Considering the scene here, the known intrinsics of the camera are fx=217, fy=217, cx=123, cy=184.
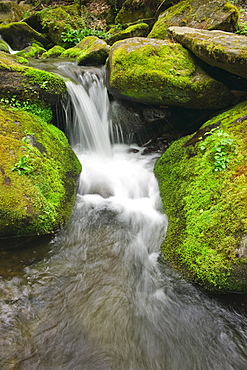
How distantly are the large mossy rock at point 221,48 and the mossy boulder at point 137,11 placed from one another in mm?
7011

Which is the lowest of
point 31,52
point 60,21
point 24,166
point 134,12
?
point 24,166

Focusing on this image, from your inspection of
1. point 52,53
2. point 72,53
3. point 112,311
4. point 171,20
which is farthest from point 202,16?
point 112,311

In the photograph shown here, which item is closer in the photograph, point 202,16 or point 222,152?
point 222,152

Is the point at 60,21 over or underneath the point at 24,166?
over

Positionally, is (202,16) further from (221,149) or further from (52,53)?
(52,53)

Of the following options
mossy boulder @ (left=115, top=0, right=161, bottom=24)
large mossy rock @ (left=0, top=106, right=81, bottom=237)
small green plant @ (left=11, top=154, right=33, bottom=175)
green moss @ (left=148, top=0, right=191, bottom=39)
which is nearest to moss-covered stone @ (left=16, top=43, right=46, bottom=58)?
mossy boulder @ (left=115, top=0, right=161, bottom=24)

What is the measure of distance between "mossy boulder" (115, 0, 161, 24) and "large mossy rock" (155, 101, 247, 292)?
30.9 feet

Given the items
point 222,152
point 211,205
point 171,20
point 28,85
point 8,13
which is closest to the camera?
point 211,205

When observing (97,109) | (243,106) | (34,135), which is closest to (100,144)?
(97,109)

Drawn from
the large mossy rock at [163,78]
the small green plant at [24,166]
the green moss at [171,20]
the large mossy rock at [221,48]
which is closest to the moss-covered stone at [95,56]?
the green moss at [171,20]

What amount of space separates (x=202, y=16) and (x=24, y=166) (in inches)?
281

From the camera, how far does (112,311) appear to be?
2.63 m

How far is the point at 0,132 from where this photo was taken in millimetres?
3809

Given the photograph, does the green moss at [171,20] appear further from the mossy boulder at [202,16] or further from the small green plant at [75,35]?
the small green plant at [75,35]
